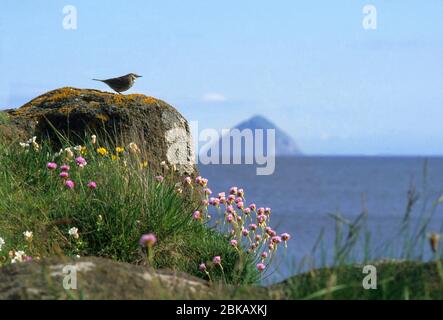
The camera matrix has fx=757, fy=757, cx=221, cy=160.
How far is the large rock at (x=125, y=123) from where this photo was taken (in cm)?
1012

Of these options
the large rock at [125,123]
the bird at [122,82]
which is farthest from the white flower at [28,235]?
the bird at [122,82]

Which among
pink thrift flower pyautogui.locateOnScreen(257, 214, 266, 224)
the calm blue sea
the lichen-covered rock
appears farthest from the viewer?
the calm blue sea

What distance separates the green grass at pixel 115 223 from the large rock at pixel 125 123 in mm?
1548

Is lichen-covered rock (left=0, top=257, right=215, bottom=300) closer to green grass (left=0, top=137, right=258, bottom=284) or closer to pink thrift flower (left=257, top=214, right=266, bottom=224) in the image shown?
green grass (left=0, top=137, right=258, bottom=284)

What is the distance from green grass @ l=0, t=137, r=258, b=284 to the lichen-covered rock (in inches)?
87.6

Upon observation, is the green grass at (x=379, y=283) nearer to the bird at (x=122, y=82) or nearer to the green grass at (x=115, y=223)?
the green grass at (x=115, y=223)

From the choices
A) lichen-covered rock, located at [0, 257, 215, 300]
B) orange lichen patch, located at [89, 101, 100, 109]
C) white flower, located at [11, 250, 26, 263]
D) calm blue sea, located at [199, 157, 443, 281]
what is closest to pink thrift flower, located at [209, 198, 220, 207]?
orange lichen patch, located at [89, 101, 100, 109]

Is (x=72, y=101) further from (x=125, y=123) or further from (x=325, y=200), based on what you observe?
(x=325, y=200)

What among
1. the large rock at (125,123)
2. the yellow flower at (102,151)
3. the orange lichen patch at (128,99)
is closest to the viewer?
the yellow flower at (102,151)

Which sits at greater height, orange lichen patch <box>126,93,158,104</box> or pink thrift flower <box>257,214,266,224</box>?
orange lichen patch <box>126,93,158,104</box>

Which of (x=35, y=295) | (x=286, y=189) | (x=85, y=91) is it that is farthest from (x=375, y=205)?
(x=35, y=295)

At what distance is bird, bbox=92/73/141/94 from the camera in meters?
10.9

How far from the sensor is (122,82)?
1093 centimetres
